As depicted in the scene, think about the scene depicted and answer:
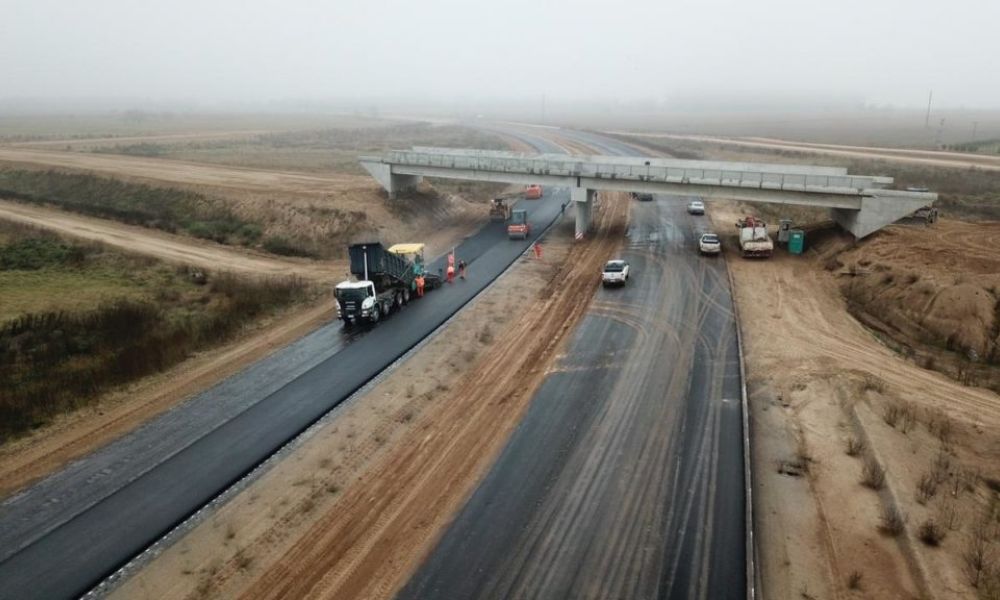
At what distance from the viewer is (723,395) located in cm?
2564

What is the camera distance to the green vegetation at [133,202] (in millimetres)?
55188

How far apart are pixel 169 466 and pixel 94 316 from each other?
55.1 feet

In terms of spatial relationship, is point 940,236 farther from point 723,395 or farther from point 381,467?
point 381,467

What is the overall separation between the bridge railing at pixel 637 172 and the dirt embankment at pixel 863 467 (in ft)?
50.7

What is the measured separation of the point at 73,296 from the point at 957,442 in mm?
43051

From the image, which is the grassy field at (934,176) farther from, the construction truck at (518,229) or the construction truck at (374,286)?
the construction truck at (374,286)

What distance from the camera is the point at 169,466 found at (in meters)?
21.3

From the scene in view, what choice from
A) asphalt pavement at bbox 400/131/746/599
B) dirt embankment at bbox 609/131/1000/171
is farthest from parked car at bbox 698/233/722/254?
dirt embankment at bbox 609/131/1000/171

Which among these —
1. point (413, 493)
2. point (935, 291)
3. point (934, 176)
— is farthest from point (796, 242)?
point (413, 493)

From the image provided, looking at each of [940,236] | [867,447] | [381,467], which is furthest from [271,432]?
[940,236]

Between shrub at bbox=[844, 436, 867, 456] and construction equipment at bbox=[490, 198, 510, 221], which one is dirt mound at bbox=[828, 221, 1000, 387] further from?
construction equipment at bbox=[490, 198, 510, 221]

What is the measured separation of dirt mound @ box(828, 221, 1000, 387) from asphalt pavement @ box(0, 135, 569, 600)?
24288 millimetres

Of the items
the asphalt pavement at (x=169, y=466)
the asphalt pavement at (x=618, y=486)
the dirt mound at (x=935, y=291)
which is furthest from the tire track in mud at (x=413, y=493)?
the dirt mound at (x=935, y=291)

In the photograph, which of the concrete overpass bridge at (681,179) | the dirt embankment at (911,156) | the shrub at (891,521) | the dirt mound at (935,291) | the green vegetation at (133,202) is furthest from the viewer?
the dirt embankment at (911,156)
